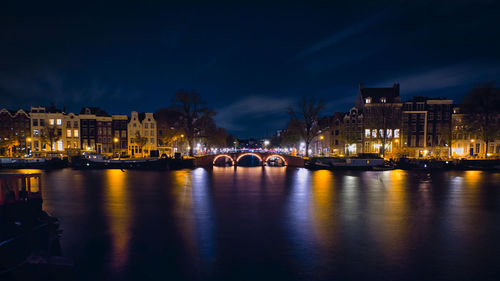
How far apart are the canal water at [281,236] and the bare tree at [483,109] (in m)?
40.7

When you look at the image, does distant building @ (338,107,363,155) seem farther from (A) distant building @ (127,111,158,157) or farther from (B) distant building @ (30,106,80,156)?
(B) distant building @ (30,106,80,156)

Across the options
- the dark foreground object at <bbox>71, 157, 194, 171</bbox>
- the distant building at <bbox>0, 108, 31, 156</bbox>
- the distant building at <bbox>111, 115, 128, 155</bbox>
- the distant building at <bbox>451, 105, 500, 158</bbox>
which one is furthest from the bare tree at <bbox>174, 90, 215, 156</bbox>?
the distant building at <bbox>451, 105, 500, 158</bbox>

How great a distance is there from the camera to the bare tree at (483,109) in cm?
4972

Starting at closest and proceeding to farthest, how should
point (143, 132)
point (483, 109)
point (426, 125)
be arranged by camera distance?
point (483, 109)
point (426, 125)
point (143, 132)

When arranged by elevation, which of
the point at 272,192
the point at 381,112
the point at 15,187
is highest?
the point at 381,112

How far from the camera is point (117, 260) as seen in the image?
9.52 m

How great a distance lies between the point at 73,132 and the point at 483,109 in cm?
10027

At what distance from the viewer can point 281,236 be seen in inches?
472

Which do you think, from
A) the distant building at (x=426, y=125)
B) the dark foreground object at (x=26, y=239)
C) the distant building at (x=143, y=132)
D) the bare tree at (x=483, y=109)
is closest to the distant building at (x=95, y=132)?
the distant building at (x=143, y=132)

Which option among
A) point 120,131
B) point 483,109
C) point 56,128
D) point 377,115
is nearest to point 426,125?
point 483,109

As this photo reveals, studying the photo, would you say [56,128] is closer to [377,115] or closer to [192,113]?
[192,113]

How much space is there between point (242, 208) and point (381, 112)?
52.6m

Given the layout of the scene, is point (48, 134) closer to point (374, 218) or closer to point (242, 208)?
point (242, 208)

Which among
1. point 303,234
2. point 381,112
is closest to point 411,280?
point 303,234
